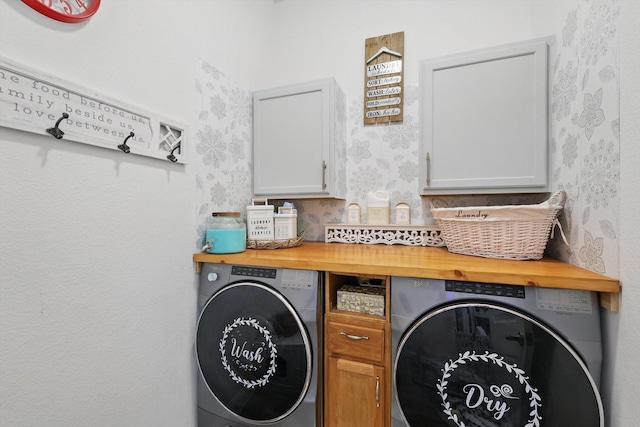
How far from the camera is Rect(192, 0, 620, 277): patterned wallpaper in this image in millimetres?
861

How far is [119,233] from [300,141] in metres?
1.08

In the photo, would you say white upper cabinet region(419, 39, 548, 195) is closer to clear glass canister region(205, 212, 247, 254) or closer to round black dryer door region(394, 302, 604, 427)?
round black dryer door region(394, 302, 604, 427)

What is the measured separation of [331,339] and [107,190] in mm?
1068

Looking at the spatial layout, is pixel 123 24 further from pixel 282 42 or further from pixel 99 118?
pixel 282 42

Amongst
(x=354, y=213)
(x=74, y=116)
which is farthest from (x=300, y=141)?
(x=74, y=116)

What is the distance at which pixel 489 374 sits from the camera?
90cm

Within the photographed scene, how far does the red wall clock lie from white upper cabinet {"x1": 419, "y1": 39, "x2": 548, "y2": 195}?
4.81 feet

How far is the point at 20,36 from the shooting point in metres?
0.79

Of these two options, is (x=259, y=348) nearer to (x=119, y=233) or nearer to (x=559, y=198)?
(x=119, y=233)

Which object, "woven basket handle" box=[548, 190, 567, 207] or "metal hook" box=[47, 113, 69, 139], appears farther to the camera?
"woven basket handle" box=[548, 190, 567, 207]

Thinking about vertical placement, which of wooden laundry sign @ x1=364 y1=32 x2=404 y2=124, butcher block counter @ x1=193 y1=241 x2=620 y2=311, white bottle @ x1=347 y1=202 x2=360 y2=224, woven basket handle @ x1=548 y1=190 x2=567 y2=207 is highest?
wooden laundry sign @ x1=364 y1=32 x2=404 y2=124

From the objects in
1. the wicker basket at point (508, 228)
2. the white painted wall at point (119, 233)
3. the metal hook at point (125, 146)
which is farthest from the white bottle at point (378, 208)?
the metal hook at point (125, 146)

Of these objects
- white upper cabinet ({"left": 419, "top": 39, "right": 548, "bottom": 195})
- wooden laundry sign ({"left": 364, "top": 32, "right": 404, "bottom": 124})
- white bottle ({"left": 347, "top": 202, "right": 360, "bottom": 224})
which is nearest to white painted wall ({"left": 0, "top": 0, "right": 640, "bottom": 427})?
white upper cabinet ({"left": 419, "top": 39, "right": 548, "bottom": 195})

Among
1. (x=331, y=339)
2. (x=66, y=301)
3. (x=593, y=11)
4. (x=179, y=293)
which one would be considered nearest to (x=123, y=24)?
(x=66, y=301)
